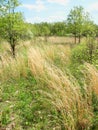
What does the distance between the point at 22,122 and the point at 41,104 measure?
800 millimetres

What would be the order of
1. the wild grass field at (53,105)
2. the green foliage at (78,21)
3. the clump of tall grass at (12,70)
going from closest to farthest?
the wild grass field at (53,105), the clump of tall grass at (12,70), the green foliage at (78,21)

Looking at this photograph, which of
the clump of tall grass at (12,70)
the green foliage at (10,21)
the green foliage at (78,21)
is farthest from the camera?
the green foliage at (78,21)

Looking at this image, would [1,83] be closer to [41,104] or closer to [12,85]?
[12,85]

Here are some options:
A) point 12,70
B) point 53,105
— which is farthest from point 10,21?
point 53,105

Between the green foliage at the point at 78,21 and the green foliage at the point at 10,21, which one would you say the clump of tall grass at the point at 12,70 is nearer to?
the green foliage at the point at 10,21

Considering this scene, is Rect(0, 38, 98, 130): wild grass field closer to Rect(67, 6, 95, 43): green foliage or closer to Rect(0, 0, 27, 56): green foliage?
Rect(0, 0, 27, 56): green foliage

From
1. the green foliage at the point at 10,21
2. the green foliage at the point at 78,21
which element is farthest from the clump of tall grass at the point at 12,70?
the green foliage at the point at 78,21

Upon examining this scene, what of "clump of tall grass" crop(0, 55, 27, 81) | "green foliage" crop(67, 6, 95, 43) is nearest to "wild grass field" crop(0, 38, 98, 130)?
"clump of tall grass" crop(0, 55, 27, 81)

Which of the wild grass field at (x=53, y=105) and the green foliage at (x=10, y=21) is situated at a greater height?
the green foliage at (x=10, y=21)

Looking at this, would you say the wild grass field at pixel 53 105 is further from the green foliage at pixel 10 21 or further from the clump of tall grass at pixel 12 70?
the green foliage at pixel 10 21

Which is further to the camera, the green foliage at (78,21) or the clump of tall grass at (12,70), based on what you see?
the green foliage at (78,21)

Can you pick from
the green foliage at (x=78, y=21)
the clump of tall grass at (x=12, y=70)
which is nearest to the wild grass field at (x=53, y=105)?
the clump of tall grass at (x=12, y=70)

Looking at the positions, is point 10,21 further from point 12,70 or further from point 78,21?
point 78,21

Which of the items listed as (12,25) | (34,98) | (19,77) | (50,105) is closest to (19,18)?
(12,25)
